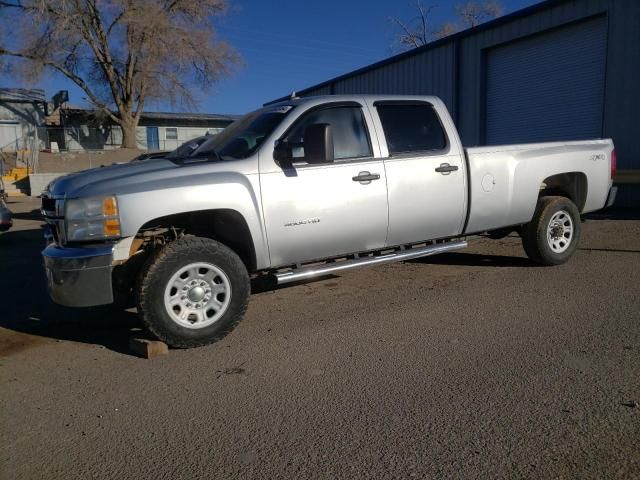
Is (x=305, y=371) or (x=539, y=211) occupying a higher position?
(x=539, y=211)

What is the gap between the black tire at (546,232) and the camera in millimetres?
6269

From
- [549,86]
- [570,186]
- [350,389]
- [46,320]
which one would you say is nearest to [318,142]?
[350,389]

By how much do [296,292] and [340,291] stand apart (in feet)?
1.65

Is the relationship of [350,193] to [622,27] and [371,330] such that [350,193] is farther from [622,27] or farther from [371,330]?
[622,27]

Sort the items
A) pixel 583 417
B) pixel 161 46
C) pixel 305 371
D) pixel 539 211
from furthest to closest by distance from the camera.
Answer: pixel 161 46
pixel 539 211
pixel 305 371
pixel 583 417

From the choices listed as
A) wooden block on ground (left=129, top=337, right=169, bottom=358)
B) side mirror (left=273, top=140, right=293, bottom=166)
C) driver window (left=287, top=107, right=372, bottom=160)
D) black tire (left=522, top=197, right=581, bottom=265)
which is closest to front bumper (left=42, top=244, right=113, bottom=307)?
wooden block on ground (left=129, top=337, right=169, bottom=358)

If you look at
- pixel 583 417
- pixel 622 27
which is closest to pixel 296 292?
pixel 583 417

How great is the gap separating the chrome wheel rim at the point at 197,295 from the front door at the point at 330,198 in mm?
556

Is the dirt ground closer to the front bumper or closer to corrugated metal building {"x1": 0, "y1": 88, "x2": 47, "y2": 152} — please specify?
corrugated metal building {"x1": 0, "y1": 88, "x2": 47, "y2": 152}

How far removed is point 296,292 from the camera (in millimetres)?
5938

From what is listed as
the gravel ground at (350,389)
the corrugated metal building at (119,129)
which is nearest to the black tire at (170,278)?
the gravel ground at (350,389)

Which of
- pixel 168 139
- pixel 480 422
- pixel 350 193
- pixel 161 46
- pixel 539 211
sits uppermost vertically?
pixel 161 46

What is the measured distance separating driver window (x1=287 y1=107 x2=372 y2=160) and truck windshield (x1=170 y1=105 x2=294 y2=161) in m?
0.21

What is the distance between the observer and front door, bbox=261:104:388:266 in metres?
4.55
